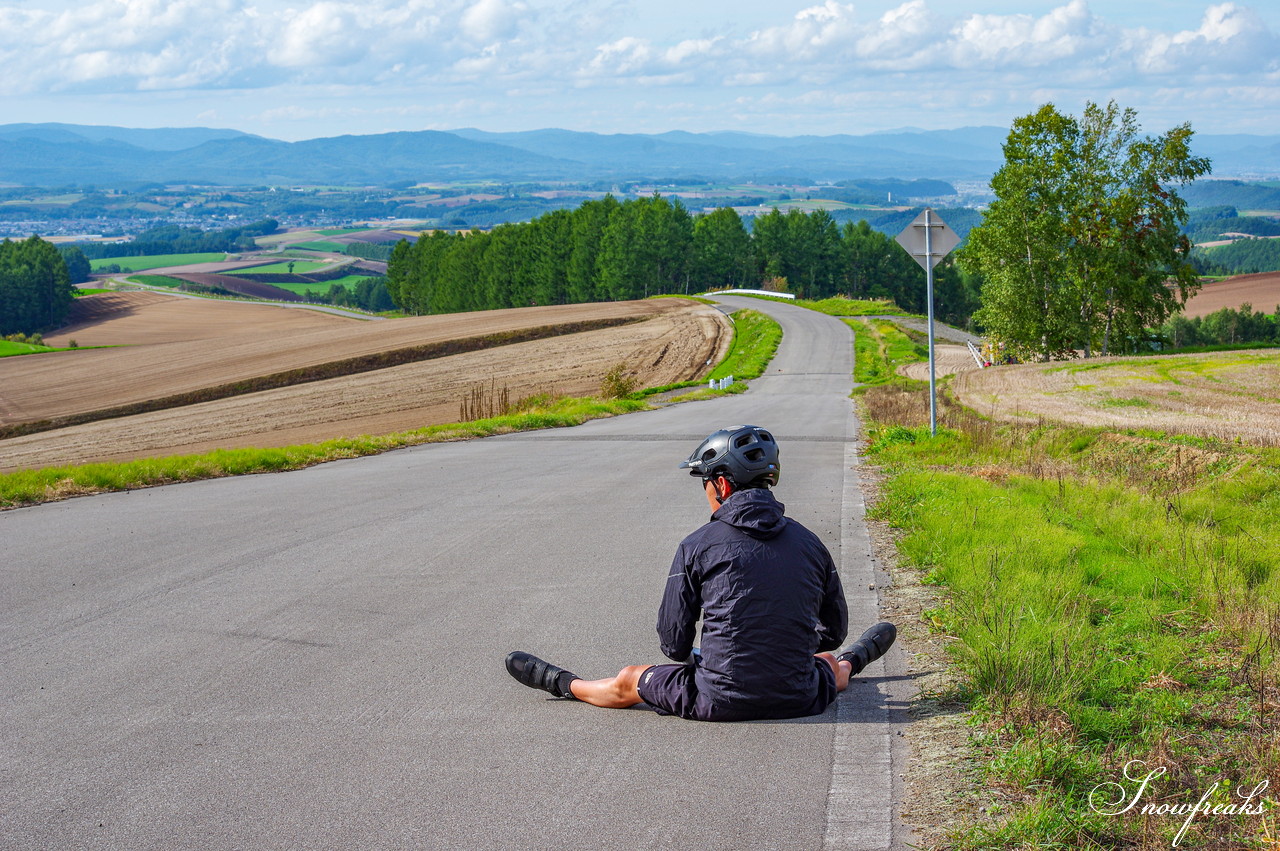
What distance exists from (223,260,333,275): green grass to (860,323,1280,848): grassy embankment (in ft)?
583

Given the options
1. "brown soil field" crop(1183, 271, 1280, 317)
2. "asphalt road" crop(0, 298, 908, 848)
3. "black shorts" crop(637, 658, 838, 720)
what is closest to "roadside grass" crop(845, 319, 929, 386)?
"asphalt road" crop(0, 298, 908, 848)

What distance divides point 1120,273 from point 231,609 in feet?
158

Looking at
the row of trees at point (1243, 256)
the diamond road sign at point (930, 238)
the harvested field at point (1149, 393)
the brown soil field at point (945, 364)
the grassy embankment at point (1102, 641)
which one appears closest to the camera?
the grassy embankment at point (1102, 641)

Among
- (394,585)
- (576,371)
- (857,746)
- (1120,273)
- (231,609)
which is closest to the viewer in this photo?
(857,746)

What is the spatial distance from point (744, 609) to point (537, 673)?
1.35 m

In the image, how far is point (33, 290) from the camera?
108250mm

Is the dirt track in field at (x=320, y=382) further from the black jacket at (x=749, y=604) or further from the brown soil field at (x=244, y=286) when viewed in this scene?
the brown soil field at (x=244, y=286)

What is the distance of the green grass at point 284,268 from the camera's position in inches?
6909

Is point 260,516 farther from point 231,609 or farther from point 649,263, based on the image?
point 649,263

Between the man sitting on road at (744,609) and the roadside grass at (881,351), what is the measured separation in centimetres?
3182

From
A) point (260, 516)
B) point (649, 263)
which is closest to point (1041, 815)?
point (260, 516)

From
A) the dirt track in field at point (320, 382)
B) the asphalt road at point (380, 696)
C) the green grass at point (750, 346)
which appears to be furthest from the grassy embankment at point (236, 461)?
the green grass at point (750, 346)

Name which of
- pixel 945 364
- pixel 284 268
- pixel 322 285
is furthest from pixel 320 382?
pixel 284 268

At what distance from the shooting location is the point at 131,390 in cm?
4488
